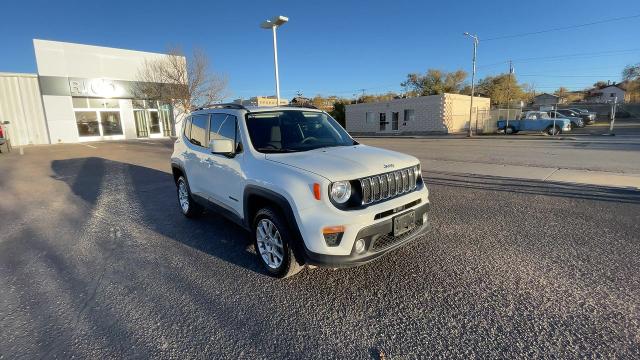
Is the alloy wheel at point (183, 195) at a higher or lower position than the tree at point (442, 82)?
lower

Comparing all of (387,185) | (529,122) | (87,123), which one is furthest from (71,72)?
(529,122)

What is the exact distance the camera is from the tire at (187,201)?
5.42 meters

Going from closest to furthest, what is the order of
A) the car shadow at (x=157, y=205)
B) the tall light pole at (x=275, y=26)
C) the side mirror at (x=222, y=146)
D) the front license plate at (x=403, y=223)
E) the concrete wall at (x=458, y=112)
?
the front license plate at (x=403, y=223)
the side mirror at (x=222, y=146)
the car shadow at (x=157, y=205)
the tall light pole at (x=275, y=26)
the concrete wall at (x=458, y=112)

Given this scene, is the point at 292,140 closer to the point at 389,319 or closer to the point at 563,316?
the point at 389,319

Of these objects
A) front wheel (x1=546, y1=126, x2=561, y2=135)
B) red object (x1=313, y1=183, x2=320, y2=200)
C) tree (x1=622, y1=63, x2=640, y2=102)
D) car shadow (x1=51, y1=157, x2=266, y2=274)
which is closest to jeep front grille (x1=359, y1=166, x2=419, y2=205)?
red object (x1=313, y1=183, x2=320, y2=200)

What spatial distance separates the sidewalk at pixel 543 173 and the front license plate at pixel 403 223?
6.39 meters

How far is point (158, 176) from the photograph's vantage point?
10.3m

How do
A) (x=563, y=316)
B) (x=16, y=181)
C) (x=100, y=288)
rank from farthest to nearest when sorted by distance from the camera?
(x=16, y=181), (x=100, y=288), (x=563, y=316)

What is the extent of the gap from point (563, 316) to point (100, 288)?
173 inches

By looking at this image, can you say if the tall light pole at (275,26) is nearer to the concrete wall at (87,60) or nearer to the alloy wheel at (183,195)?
the alloy wheel at (183,195)

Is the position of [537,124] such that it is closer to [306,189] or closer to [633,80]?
[306,189]

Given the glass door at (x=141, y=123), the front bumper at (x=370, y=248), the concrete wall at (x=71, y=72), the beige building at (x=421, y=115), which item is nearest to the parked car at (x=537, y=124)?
the beige building at (x=421, y=115)

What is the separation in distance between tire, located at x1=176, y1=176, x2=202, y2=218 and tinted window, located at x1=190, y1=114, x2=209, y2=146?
78 cm

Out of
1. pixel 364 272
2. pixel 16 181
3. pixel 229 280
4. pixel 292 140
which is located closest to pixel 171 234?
pixel 229 280
